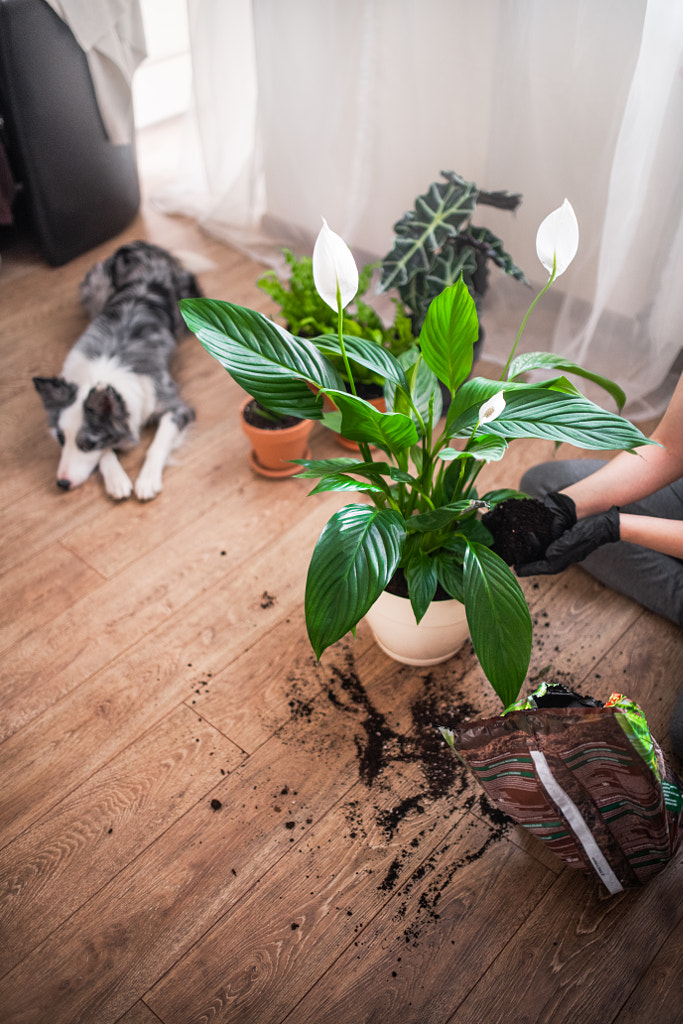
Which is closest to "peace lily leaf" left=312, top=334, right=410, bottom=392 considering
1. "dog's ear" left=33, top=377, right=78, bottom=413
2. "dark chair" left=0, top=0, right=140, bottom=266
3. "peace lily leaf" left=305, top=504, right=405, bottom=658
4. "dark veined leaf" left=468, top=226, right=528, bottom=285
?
"peace lily leaf" left=305, top=504, right=405, bottom=658

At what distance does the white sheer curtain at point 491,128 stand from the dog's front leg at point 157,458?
2.90 ft

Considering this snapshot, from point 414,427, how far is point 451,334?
0.46 ft

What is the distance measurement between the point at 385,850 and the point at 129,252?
1797 millimetres

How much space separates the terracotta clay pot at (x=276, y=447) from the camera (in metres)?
1.69

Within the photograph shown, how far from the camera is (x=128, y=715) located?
1.36 metres

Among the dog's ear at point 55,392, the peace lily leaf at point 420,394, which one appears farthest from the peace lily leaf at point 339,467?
the dog's ear at point 55,392

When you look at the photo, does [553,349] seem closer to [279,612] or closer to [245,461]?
[245,461]

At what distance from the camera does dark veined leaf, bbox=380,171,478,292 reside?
166 centimetres

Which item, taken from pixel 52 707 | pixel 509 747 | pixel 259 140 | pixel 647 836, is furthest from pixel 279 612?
pixel 259 140

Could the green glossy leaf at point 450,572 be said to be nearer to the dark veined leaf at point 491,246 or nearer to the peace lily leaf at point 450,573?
the peace lily leaf at point 450,573

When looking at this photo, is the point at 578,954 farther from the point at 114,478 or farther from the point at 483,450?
the point at 114,478

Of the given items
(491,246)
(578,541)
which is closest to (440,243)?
(491,246)

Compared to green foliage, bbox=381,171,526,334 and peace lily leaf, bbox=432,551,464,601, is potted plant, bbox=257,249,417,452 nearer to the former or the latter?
green foliage, bbox=381,171,526,334

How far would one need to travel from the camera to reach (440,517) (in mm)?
1021
